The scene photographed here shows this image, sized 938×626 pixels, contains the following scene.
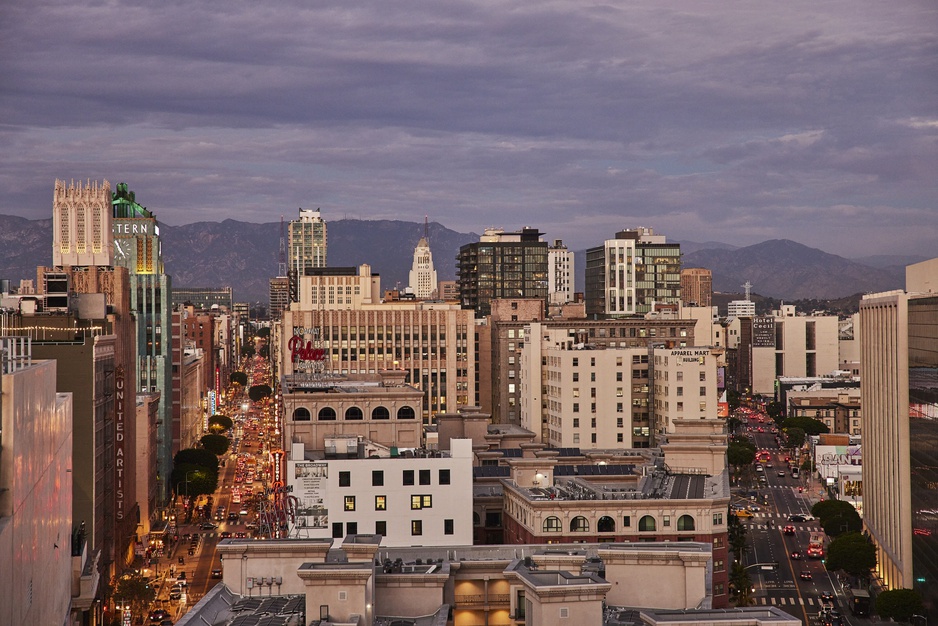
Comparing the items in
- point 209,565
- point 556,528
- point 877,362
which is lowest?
point 209,565

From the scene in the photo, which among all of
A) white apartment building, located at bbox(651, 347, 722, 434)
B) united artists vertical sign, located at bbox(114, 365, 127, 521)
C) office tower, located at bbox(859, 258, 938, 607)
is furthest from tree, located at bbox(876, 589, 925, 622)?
united artists vertical sign, located at bbox(114, 365, 127, 521)

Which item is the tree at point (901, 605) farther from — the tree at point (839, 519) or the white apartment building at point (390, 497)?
the tree at point (839, 519)

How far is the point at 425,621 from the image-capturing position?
53.3m

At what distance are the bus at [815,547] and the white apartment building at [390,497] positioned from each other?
67526mm

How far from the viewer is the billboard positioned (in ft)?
293

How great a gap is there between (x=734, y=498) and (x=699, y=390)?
127 ft

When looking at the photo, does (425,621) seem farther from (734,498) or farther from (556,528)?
(734,498)

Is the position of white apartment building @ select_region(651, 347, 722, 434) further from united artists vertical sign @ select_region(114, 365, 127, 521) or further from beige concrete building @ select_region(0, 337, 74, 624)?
beige concrete building @ select_region(0, 337, 74, 624)

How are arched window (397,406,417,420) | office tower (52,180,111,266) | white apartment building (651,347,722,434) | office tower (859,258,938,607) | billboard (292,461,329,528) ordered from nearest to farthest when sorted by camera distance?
billboard (292,461,329,528), office tower (859,258,938,607), arched window (397,406,417,420), white apartment building (651,347,722,434), office tower (52,180,111,266)

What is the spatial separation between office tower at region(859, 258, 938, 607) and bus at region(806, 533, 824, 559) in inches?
234

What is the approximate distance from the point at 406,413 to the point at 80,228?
293ft

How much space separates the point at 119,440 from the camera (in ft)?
419

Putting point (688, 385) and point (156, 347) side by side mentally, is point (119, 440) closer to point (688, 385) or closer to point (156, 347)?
point (156, 347)

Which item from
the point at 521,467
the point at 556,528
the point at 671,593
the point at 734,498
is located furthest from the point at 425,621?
the point at 734,498
